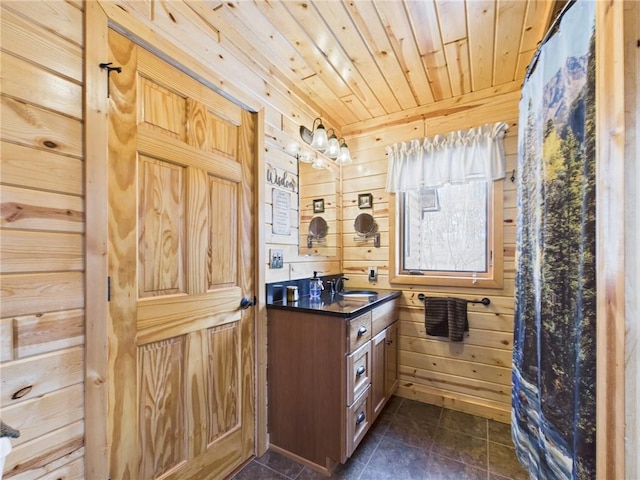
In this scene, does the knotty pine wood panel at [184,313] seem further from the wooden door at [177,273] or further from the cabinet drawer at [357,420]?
the cabinet drawer at [357,420]

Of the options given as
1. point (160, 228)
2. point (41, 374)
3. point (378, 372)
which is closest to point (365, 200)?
point (378, 372)

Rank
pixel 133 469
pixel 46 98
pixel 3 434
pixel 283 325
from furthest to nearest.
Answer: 1. pixel 283 325
2. pixel 133 469
3. pixel 46 98
4. pixel 3 434

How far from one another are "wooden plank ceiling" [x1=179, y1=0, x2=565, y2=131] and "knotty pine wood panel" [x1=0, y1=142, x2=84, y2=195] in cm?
101

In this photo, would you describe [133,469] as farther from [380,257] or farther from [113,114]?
[380,257]

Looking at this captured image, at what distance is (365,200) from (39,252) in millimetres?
2253

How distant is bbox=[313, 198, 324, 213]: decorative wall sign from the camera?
2.38 meters

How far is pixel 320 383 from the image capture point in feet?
5.21

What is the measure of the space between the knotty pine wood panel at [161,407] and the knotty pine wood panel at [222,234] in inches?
14.4

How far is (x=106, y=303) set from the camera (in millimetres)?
1036

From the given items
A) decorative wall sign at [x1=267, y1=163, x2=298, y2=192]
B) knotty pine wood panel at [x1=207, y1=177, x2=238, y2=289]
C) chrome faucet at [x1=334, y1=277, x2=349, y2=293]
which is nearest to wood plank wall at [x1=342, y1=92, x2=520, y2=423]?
chrome faucet at [x1=334, y1=277, x2=349, y2=293]

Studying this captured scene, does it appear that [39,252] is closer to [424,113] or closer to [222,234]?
[222,234]

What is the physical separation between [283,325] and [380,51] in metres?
1.82

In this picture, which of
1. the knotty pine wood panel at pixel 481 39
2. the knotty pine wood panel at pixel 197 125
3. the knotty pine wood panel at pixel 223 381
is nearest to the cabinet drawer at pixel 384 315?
the knotty pine wood panel at pixel 223 381

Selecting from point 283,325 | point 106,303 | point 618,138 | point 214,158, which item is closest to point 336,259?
point 283,325
